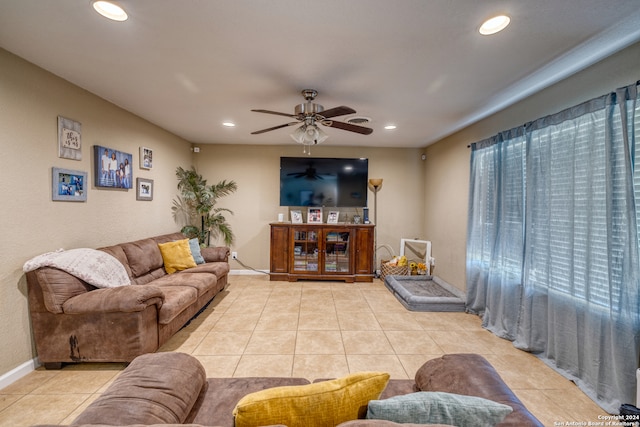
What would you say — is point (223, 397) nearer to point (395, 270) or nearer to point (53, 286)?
point (53, 286)

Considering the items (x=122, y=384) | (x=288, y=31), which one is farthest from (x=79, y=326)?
(x=288, y=31)

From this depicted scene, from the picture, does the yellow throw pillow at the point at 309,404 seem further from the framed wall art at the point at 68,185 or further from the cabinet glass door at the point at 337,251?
the cabinet glass door at the point at 337,251

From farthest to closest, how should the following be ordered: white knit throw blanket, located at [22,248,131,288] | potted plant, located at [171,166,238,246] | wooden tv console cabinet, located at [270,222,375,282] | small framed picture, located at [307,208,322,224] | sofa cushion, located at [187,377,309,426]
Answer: small framed picture, located at [307,208,322,224] → wooden tv console cabinet, located at [270,222,375,282] → potted plant, located at [171,166,238,246] → white knit throw blanket, located at [22,248,131,288] → sofa cushion, located at [187,377,309,426]

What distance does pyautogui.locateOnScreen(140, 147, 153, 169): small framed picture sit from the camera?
3713 mm

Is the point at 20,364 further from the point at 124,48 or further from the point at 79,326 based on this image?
the point at 124,48

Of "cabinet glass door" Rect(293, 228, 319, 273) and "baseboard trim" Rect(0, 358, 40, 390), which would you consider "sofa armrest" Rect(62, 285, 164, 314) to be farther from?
"cabinet glass door" Rect(293, 228, 319, 273)

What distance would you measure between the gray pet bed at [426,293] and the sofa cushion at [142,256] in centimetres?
330

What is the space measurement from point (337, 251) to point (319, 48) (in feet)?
11.7

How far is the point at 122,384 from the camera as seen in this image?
43.4 inches

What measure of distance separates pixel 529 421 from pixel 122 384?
59.5 inches

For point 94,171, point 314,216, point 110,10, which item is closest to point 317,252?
point 314,216

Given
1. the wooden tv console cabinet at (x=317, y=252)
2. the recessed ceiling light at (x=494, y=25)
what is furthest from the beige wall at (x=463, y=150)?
the wooden tv console cabinet at (x=317, y=252)

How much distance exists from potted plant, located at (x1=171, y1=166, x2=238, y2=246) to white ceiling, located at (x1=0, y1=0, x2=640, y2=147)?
74.2 inches

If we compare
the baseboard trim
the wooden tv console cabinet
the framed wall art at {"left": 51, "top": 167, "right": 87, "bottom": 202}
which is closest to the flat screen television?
the wooden tv console cabinet
